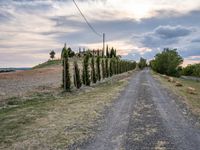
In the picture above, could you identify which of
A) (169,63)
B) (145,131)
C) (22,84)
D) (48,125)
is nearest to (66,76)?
(22,84)

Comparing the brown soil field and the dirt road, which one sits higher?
the dirt road

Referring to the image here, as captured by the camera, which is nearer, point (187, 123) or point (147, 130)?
point (147, 130)

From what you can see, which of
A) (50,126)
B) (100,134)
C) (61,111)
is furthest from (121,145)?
(61,111)

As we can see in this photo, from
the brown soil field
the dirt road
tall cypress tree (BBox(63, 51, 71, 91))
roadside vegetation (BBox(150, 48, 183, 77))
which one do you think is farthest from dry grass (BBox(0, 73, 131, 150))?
roadside vegetation (BBox(150, 48, 183, 77))

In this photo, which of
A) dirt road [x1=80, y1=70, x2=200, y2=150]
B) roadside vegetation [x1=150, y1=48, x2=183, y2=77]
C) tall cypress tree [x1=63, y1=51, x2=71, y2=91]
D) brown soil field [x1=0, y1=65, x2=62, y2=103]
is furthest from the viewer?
roadside vegetation [x1=150, y1=48, x2=183, y2=77]

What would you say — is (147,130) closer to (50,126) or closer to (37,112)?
(50,126)

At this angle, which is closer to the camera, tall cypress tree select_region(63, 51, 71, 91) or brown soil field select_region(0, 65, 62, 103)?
brown soil field select_region(0, 65, 62, 103)

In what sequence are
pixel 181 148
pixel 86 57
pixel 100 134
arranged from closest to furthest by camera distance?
pixel 181 148
pixel 100 134
pixel 86 57

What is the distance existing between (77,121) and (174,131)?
13.7ft

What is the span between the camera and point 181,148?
8.75 meters

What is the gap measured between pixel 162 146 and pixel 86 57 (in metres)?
29.7

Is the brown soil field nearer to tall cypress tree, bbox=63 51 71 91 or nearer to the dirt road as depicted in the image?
tall cypress tree, bbox=63 51 71 91

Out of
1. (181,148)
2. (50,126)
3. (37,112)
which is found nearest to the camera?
(181,148)

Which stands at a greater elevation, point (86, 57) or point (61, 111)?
point (86, 57)
